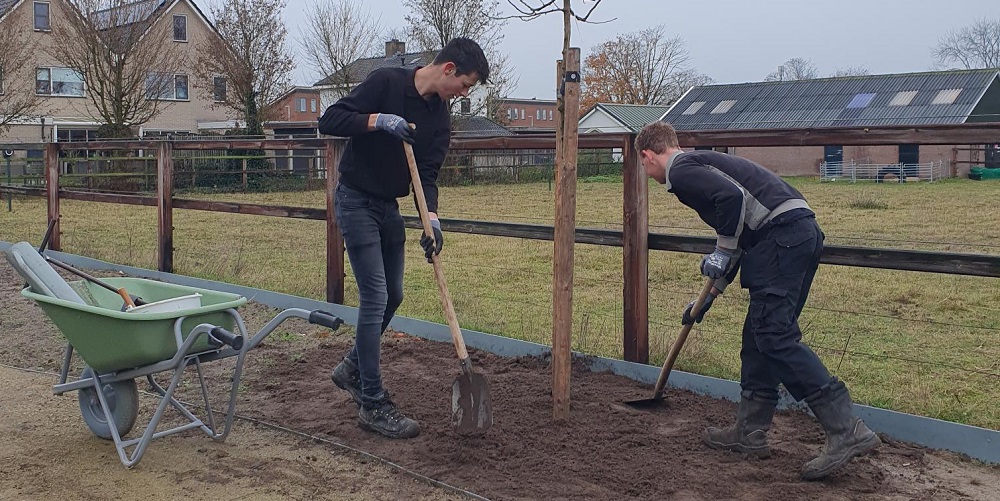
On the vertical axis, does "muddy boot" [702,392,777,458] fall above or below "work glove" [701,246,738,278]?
below

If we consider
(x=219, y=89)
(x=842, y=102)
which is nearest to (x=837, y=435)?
(x=219, y=89)

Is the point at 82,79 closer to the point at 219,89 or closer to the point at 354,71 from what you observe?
the point at 219,89

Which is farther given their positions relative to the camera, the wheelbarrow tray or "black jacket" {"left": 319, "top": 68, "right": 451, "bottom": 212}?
"black jacket" {"left": 319, "top": 68, "right": 451, "bottom": 212}

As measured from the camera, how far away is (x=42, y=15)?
124ft

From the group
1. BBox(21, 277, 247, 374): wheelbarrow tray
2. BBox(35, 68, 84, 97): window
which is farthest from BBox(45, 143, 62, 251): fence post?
BBox(35, 68, 84, 97): window

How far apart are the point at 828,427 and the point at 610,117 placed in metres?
39.9

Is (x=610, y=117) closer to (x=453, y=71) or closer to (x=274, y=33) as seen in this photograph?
(x=274, y=33)

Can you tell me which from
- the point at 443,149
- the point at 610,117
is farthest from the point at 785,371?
the point at 610,117

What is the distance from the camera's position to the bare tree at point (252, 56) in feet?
99.8

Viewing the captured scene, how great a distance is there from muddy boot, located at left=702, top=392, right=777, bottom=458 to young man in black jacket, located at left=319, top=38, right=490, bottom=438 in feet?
4.61

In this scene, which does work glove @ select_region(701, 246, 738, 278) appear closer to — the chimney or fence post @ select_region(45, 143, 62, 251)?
fence post @ select_region(45, 143, 62, 251)

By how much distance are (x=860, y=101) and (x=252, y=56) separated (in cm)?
2363

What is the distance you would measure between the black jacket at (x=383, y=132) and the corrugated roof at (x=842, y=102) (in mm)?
Answer: 31626

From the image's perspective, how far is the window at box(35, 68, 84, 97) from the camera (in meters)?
37.3
